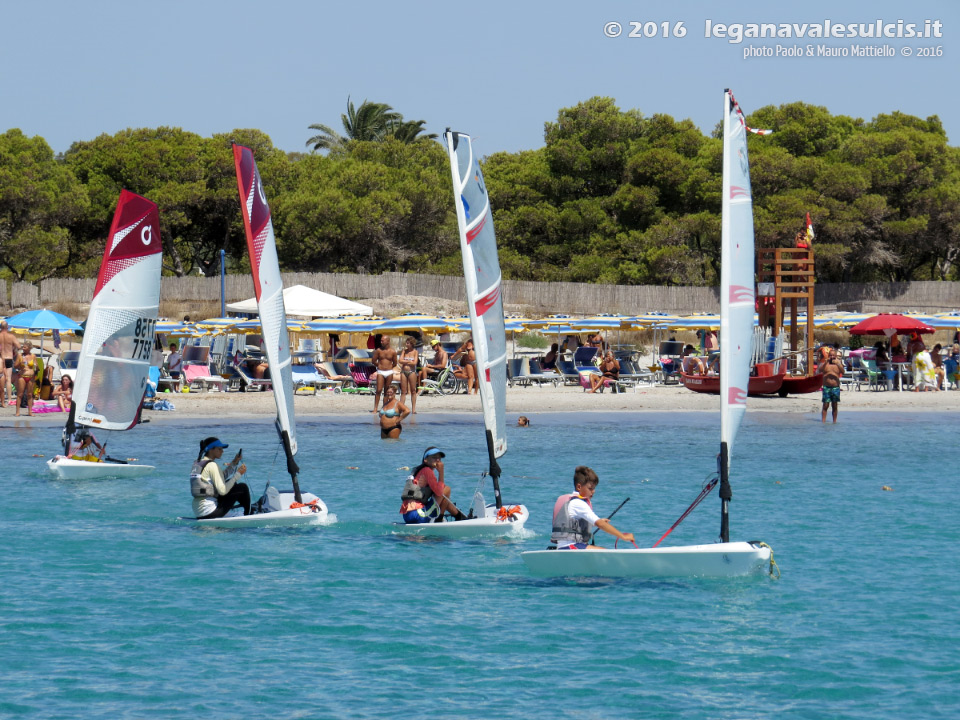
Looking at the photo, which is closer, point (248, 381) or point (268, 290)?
point (268, 290)

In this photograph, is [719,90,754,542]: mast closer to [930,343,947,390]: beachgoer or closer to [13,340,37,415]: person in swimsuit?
[13,340,37,415]: person in swimsuit

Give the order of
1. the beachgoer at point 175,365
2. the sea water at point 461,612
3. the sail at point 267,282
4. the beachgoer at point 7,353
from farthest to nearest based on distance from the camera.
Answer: the beachgoer at point 175,365
the beachgoer at point 7,353
the sail at point 267,282
the sea water at point 461,612

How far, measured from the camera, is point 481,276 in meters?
13.9

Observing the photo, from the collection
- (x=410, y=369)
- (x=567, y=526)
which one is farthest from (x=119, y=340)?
(x=567, y=526)

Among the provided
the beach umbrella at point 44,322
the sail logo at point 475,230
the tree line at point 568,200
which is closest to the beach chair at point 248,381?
the beach umbrella at point 44,322

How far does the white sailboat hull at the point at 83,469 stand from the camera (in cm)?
1875

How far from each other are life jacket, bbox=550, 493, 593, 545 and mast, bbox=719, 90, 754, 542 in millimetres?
1417

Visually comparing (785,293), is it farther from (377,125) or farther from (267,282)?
(377,125)

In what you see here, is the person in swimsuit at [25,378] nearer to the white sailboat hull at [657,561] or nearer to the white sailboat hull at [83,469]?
the white sailboat hull at [83,469]

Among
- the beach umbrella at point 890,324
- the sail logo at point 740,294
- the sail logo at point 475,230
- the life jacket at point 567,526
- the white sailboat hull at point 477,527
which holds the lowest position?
the white sailboat hull at point 477,527

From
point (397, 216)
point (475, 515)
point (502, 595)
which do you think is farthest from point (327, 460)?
point (397, 216)

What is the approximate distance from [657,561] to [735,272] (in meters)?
3.14

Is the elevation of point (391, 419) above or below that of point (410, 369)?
below

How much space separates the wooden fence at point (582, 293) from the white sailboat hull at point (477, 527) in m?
45.3
